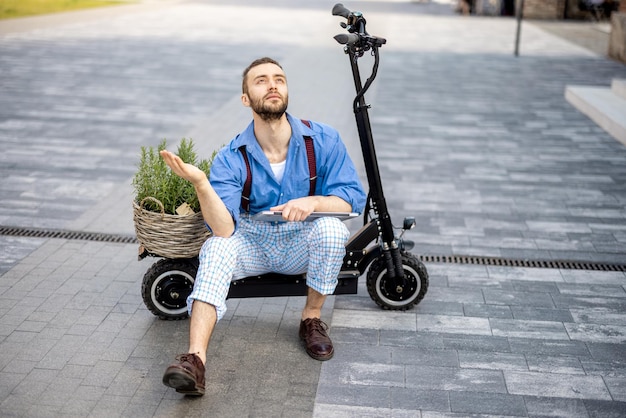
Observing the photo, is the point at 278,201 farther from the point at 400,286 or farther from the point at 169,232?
the point at 400,286

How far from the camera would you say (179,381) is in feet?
11.6

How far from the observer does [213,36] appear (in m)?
17.8

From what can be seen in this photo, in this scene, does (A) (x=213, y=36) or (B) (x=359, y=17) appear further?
(A) (x=213, y=36)

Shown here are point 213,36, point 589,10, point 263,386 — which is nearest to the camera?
point 263,386

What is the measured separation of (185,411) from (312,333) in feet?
2.86

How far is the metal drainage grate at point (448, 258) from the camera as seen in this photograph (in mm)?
5422

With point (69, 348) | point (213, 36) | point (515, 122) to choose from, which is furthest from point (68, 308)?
point (213, 36)

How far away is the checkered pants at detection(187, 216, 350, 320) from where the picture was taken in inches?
151

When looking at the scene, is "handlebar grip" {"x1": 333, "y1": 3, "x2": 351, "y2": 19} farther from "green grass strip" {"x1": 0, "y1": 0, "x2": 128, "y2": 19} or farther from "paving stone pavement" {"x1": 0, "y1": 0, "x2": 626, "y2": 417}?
"green grass strip" {"x1": 0, "y1": 0, "x2": 128, "y2": 19}

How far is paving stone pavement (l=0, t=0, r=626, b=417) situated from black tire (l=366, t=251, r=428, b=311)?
7cm

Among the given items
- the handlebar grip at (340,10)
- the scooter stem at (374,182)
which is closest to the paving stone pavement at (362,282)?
the scooter stem at (374,182)

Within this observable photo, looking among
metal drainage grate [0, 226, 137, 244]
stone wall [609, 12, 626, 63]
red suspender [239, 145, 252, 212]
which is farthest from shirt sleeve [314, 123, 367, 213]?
stone wall [609, 12, 626, 63]

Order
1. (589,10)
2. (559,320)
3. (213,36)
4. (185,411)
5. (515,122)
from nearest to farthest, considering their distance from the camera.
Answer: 1. (185,411)
2. (559,320)
3. (515,122)
4. (213,36)
5. (589,10)

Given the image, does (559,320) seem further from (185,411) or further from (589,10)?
(589,10)
